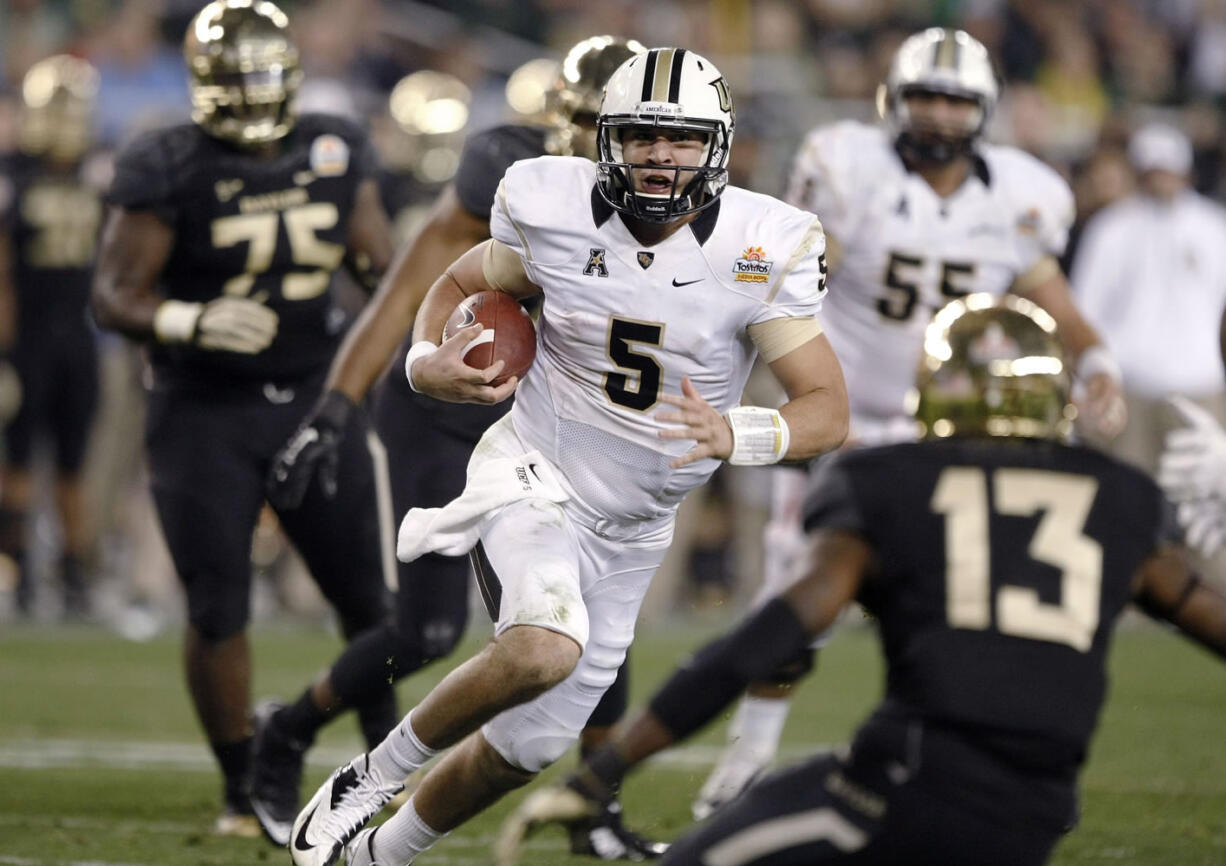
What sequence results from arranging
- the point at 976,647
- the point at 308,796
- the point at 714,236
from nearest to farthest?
the point at 976,647, the point at 714,236, the point at 308,796

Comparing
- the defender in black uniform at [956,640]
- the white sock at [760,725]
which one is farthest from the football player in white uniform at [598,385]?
the white sock at [760,725]

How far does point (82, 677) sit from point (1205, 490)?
4860 millimetres

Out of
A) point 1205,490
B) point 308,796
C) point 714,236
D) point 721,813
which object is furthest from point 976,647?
point 308,796

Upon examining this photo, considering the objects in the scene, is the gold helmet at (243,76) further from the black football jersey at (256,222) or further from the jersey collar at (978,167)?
the jersey collar at (978,167)

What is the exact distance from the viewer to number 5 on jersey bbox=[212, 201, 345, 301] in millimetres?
5023

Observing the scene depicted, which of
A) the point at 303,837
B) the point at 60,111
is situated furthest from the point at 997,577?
the point at 60,111

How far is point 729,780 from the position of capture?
203 inches

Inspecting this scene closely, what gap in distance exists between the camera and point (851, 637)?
9281mm

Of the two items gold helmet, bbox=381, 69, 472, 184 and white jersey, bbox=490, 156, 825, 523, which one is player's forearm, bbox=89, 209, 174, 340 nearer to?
white jersey, bbox=490, 156, 825, 523

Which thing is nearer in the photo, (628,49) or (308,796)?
(628,49)

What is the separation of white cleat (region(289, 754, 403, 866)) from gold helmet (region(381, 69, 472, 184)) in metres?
5.85

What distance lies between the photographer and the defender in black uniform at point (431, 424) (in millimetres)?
4434

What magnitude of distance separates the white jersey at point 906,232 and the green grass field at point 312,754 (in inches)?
53.8

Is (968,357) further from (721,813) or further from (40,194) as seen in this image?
(40,194)
